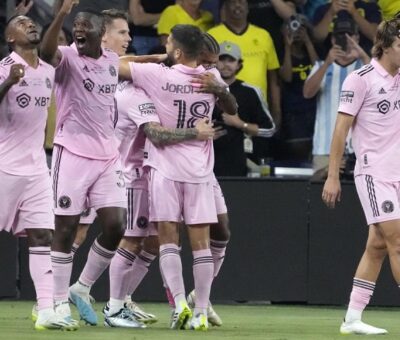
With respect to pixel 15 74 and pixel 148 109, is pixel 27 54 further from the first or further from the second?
pixel 148 109

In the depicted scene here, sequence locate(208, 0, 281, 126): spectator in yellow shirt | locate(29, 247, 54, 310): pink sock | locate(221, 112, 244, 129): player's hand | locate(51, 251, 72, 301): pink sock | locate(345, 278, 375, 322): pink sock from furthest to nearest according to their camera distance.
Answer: locate(208, 0, 281, 126): spectator in yellow shirt
locate(221, 112, 244, 129): player's hand
locate(51, 251, 72, 301): pink sock
locate(345, 278, 375, 322): pink sock
locate(29, 247, 54, 310): pink sock

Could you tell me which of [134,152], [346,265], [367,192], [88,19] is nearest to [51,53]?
[88,19]

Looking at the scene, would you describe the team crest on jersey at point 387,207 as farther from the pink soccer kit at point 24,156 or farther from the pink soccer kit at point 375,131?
the pink soccer kit at point 24,156

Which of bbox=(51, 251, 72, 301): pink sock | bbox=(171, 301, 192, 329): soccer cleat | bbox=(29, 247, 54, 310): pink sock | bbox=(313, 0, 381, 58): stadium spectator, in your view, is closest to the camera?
bbox=(29, 247, 54, 310): pink sock

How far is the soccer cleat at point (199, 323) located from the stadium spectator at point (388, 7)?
646cm

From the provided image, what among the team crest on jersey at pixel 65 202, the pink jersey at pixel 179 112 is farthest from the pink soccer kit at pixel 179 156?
the team crest on jersey at pixel 65 202

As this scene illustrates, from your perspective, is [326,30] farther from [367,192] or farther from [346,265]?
[367,192]

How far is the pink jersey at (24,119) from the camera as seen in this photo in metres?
10.6

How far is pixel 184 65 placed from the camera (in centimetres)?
1134

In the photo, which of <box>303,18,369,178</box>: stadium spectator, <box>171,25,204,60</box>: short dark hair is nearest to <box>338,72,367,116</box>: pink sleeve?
<box>171,25,204,60</box>: short dark hair

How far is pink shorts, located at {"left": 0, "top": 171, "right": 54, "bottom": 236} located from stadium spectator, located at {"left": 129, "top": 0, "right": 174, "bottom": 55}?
550 centimetres

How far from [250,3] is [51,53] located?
596 cm

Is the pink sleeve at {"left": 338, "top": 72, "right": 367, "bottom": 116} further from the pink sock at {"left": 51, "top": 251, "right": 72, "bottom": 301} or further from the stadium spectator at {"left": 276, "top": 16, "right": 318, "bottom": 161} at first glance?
the stadium spectator at {"left": 276, "top": 16, "right": 318, "bottom": 161}

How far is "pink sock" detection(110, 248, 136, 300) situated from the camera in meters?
11.7
